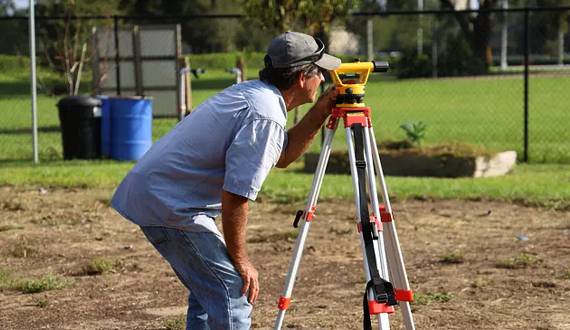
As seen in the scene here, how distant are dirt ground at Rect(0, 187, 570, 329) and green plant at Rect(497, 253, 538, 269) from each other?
11 mm

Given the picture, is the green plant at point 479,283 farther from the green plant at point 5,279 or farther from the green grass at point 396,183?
the green grass at point 396,183

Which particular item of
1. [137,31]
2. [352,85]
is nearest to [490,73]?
[137,31]

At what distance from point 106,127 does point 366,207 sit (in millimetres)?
12316

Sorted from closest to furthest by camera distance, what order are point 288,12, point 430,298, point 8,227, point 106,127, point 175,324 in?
point 175,324
point 430,298
point 8,227
point 106,127
point 288,12

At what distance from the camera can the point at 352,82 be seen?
16.6 feet

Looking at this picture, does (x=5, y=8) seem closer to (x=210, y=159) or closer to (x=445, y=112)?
(x=445, y=112)

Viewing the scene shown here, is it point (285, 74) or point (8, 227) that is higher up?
point (285, 74)

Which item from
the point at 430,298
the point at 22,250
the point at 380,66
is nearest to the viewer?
the point at 380,66

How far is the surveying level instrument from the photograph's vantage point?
487 centimetres

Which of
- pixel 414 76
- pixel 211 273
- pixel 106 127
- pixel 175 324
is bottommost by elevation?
pixel 414 76

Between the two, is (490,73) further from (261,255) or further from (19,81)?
(261,255)

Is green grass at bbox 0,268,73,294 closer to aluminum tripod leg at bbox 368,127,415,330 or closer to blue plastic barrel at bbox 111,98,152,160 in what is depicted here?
aluminum tripod leg at bbox 368,127,415,330

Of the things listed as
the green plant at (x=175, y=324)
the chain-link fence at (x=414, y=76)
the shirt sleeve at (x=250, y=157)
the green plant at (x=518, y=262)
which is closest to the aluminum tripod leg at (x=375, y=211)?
the shirt sleeve at (x=250, y=157)

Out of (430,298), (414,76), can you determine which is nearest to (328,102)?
(430,298)
